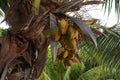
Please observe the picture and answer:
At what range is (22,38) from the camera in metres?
2.31

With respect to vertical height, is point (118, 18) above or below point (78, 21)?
below

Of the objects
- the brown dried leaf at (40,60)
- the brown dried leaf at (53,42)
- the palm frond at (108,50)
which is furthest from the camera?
the palm frond at (108,50)

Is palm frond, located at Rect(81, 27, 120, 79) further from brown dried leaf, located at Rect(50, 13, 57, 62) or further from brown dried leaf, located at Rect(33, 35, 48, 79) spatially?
brown dried leaf, located at Rect(50, 13, 57, 62)

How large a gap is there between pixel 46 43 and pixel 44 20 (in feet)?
0.49

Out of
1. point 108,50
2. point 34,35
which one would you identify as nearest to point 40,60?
point 34,35

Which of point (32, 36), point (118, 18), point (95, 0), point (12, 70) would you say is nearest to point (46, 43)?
point (32, 36)

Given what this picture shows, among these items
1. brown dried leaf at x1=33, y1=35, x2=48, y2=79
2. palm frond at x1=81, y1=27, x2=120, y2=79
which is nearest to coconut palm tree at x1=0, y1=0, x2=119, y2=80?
brown dried leaf at x1=33, y1=35, x2=48, y2=79

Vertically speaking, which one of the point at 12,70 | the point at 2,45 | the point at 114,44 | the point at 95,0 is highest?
the point at 95,0

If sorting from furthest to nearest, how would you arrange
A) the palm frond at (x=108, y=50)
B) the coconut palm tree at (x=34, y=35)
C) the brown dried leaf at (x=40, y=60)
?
1. the palm frond at (x=108, y=50)
2. the brown dried leaf at (x=40, y=60)
3. the coconut palm tree at (x=34, y=35)

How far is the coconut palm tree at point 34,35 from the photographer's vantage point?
2.19m

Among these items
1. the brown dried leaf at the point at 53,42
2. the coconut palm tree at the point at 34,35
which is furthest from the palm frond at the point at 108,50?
the brown dried leaf at the point at 53,42

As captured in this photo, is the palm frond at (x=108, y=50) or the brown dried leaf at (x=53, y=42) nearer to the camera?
the brown dried leaf at (x=53, y=42)

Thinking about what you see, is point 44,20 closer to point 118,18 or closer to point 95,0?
point 95,0

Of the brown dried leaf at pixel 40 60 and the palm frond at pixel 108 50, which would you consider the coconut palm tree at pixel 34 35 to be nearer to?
the brown dried leaf at pixel 40 60
